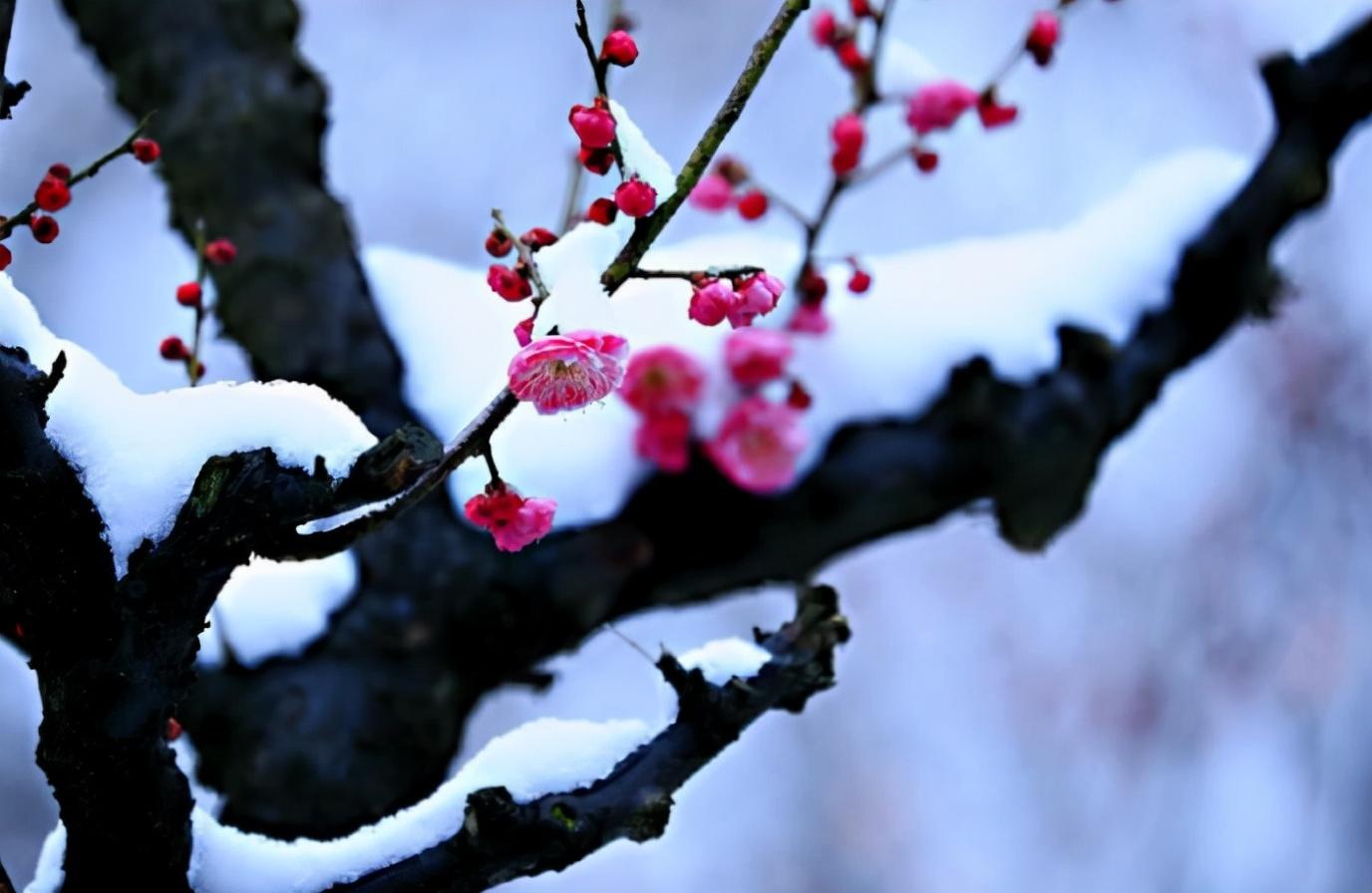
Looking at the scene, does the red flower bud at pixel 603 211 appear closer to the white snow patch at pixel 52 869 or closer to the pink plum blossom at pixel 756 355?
the white snow patch at pixel 52 869

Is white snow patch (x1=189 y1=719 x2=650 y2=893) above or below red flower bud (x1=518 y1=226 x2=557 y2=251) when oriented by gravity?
below

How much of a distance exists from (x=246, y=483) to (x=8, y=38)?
283 millimetres

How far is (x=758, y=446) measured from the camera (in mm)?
1345

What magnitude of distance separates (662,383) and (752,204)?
0.31 meters

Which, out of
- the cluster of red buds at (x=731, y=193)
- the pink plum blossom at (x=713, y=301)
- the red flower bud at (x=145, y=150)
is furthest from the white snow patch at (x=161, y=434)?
the cluster of red buds at (x=731, y=193)

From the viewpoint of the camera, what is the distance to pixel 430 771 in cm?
128

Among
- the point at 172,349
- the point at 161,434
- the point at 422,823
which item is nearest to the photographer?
the point at 161,434

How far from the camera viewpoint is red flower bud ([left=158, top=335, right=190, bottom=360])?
3.54 ft

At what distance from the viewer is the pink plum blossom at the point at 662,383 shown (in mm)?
1362

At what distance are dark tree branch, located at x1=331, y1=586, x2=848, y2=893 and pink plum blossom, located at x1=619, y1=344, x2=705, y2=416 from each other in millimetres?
480

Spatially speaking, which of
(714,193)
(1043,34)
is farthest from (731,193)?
(1043,34)

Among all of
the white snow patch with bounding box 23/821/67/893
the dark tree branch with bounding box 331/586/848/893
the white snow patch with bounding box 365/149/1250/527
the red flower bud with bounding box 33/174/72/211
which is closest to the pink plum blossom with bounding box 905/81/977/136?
the white snow patch with bounding box 365/149/1250/527

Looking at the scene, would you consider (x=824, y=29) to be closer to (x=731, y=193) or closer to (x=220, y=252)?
(x=731, y=193)

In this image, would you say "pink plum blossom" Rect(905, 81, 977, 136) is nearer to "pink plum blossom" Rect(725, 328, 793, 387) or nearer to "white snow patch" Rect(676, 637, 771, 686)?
"pink plum blossom" Rect(725, 328, 793, 387)
